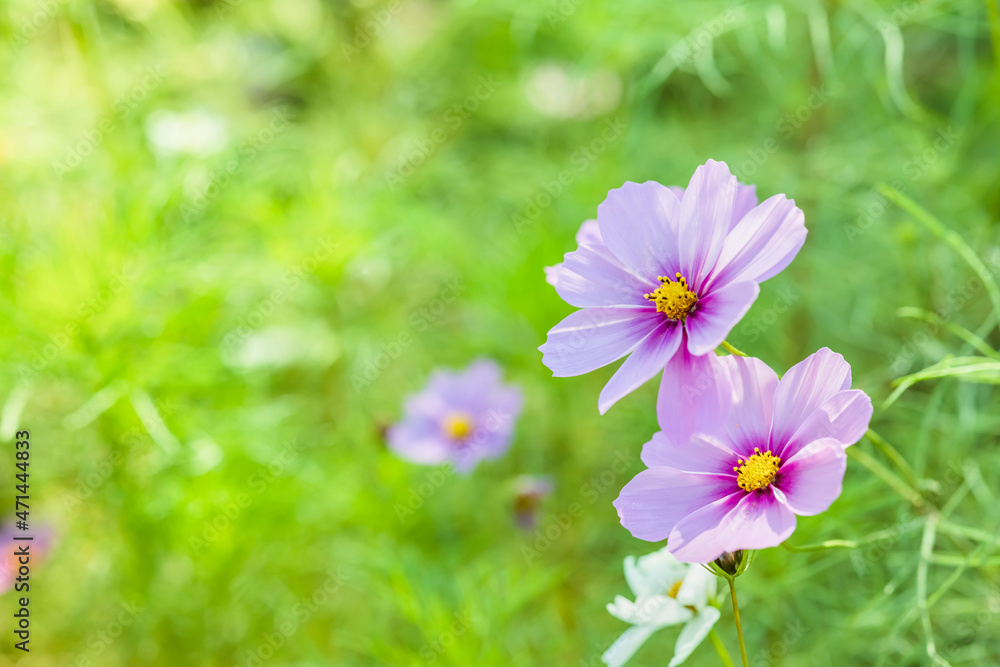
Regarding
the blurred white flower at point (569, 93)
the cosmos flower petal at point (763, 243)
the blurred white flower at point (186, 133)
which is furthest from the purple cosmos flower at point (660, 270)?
the blurred white flower at point (569, 93)

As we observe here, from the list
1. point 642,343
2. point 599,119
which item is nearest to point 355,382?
point 599,119

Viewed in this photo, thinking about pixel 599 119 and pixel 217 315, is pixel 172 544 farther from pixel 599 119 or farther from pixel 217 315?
pixel 599 119

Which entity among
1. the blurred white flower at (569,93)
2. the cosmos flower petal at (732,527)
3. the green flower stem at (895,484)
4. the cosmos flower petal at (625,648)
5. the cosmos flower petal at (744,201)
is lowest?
the blurred white flower at (569,93)

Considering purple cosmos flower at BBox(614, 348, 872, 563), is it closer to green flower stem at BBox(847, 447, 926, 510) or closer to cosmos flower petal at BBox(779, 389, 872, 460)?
cosmos flower petal at BBox(779, 389, 872, 460)

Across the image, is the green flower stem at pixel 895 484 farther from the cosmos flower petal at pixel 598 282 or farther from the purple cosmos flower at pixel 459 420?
the purple cosmos flower at pixel 459 420

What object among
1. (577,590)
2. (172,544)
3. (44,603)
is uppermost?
(172,544)

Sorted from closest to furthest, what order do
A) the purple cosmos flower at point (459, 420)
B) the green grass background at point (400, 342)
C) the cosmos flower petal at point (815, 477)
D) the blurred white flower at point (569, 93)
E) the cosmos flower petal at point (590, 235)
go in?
the cosmos flower petal at point (815, 477) → the cosmos flower petal at point (590, 235) → the green grass background at point (400, 342) → the purple cosmos flower at point (459, 420) → the blurred white flower at point (569, 93)

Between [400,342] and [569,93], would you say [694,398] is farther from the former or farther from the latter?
[569,93]
